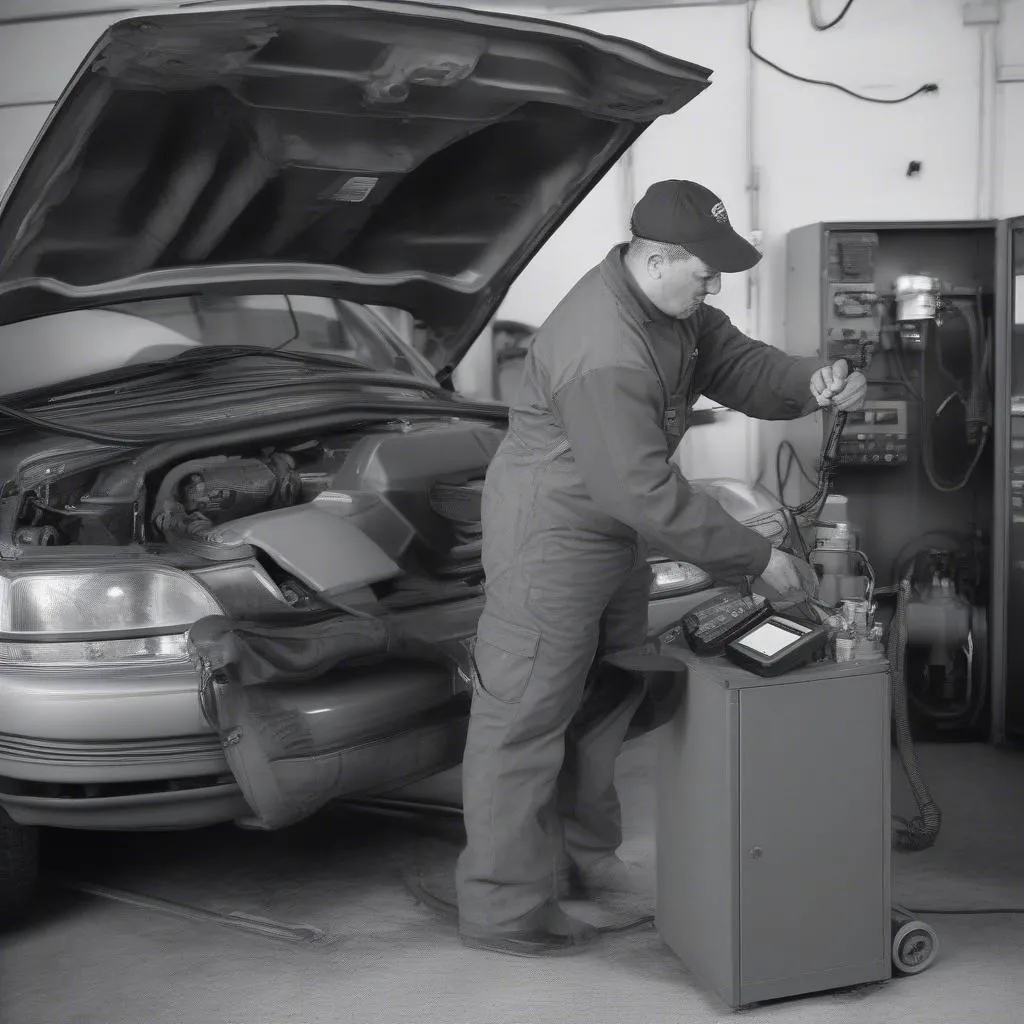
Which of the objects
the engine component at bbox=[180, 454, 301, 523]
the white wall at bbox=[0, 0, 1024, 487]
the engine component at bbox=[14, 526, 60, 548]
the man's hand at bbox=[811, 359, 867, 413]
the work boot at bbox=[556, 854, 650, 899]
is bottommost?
the work boot at bbox=[556, 854, 650, 899]

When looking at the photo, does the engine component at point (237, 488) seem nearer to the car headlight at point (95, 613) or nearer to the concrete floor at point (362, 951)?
the car headlight at point (95, 613)

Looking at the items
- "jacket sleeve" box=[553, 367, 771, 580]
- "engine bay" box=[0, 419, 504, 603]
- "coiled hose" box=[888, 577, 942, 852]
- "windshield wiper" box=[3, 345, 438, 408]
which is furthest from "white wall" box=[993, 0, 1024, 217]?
"jacket sleeve" box=[553, 367, 771, 580]

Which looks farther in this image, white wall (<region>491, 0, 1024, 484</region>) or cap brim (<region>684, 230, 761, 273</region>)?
white wall (<region>491, 0, 1024, 484</region>)

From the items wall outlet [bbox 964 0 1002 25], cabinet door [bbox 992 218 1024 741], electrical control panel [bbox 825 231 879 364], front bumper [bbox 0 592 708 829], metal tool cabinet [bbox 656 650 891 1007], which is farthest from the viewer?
wall outlet [bbox 964 0 1002 25]

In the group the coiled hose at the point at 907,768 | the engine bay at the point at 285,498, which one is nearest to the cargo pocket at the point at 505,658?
the engine bay at the point at 285,498

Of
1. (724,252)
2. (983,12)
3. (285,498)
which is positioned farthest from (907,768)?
(983,12)

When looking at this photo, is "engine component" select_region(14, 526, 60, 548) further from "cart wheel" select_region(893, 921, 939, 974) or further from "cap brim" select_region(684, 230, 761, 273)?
"cart wheel" select_region(893, 921, 939, 974)

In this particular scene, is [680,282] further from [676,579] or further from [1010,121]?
[1010,121]

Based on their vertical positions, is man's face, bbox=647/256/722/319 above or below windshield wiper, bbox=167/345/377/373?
above

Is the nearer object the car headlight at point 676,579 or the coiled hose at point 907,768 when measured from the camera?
the coiled hose at point 907,768

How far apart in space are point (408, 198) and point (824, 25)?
2.31 metres

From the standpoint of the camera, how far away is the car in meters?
2.36

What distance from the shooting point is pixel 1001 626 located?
12.8 feet

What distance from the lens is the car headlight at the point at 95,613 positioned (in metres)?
2.37
